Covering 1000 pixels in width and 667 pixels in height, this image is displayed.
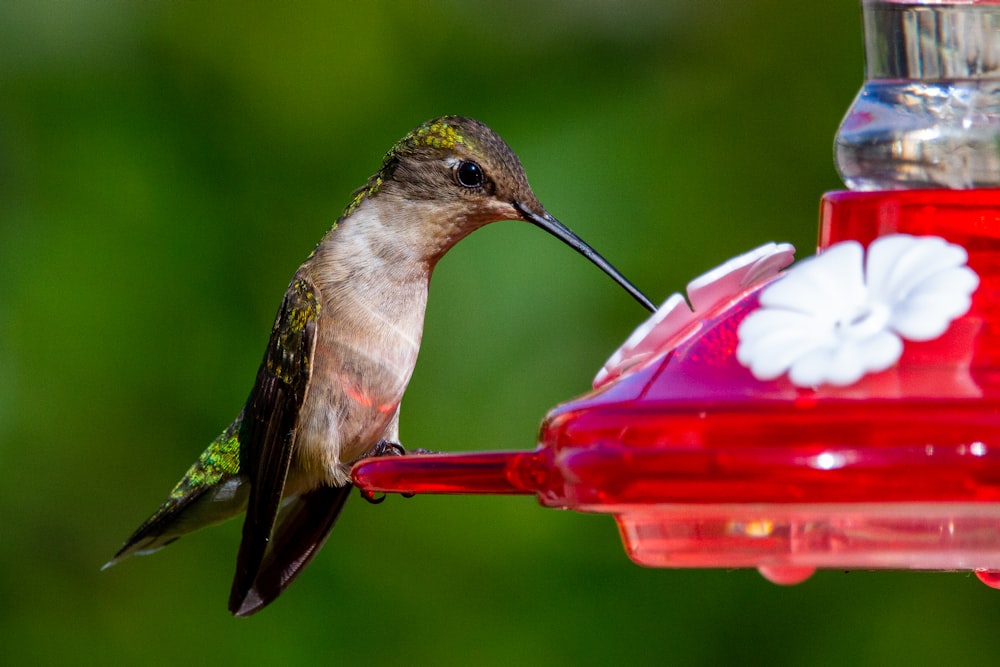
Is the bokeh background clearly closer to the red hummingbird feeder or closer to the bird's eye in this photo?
the bird's eye

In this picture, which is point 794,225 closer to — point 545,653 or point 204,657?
point 545,653

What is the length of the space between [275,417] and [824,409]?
8.03 ft

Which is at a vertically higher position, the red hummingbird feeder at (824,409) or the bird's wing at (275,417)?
the red hummingbird feeder at (824,409)

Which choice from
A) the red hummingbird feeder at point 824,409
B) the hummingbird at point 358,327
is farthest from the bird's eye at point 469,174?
the red hummingbird feeder at point 824,409

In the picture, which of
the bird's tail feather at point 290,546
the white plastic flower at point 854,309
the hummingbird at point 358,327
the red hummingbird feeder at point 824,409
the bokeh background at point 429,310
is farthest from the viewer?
the bokeh background at point 429,310

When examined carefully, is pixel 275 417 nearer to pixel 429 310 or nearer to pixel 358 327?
pixel 358 327

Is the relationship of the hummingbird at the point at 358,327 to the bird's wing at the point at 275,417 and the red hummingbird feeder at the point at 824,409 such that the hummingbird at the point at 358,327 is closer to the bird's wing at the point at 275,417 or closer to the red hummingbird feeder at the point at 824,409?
the bird's wing at the point at 275,417

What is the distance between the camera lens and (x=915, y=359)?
201 cm

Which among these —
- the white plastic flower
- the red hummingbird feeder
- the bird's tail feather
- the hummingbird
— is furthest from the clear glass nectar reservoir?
the bird's tail feather

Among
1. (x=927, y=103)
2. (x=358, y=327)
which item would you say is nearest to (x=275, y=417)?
(x=358, y=327)

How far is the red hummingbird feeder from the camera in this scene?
6.19 ft

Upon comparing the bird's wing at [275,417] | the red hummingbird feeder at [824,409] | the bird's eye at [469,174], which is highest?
the red hummingbird feeder at [824,409]

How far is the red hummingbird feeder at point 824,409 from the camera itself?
1888 mm

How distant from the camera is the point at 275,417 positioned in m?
4.15
